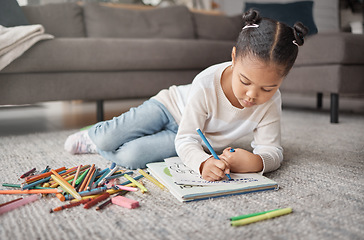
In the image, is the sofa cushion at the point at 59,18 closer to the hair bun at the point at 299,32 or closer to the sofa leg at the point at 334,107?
the sofa leg at the point at 334,107

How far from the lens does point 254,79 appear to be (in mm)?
734

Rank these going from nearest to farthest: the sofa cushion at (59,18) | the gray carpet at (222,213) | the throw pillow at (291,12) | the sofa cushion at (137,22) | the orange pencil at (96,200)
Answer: the gray carpet at (222,213) < the orange pencil at (96,200) < the sofa cushion at (59,18) < the sofa cushion at (137,22) < the throw pillow at (291,12)

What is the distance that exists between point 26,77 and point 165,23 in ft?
3.74

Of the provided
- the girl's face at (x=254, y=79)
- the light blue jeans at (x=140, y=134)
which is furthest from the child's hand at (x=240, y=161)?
the light blue jeans at (x=140, y=134)

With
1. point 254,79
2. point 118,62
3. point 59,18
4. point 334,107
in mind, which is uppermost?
point 59,18

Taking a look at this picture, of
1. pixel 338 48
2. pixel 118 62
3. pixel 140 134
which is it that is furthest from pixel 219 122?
pixel 338 48

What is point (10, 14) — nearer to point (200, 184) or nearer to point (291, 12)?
point (200, 184)

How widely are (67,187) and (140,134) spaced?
376mm

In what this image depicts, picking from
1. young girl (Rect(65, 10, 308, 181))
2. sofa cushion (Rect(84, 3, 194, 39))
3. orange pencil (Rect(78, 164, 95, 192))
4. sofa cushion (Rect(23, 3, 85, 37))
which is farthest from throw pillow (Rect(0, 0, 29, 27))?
orange pencil (Rect(78, 164, 95, 192))

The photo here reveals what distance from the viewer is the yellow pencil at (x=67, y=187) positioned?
2.25 ft

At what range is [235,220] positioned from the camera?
0.58m

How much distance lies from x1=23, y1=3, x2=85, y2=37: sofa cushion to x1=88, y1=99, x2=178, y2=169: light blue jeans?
1177mm

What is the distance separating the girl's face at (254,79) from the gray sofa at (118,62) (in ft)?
3.47

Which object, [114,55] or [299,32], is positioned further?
[114,55]
